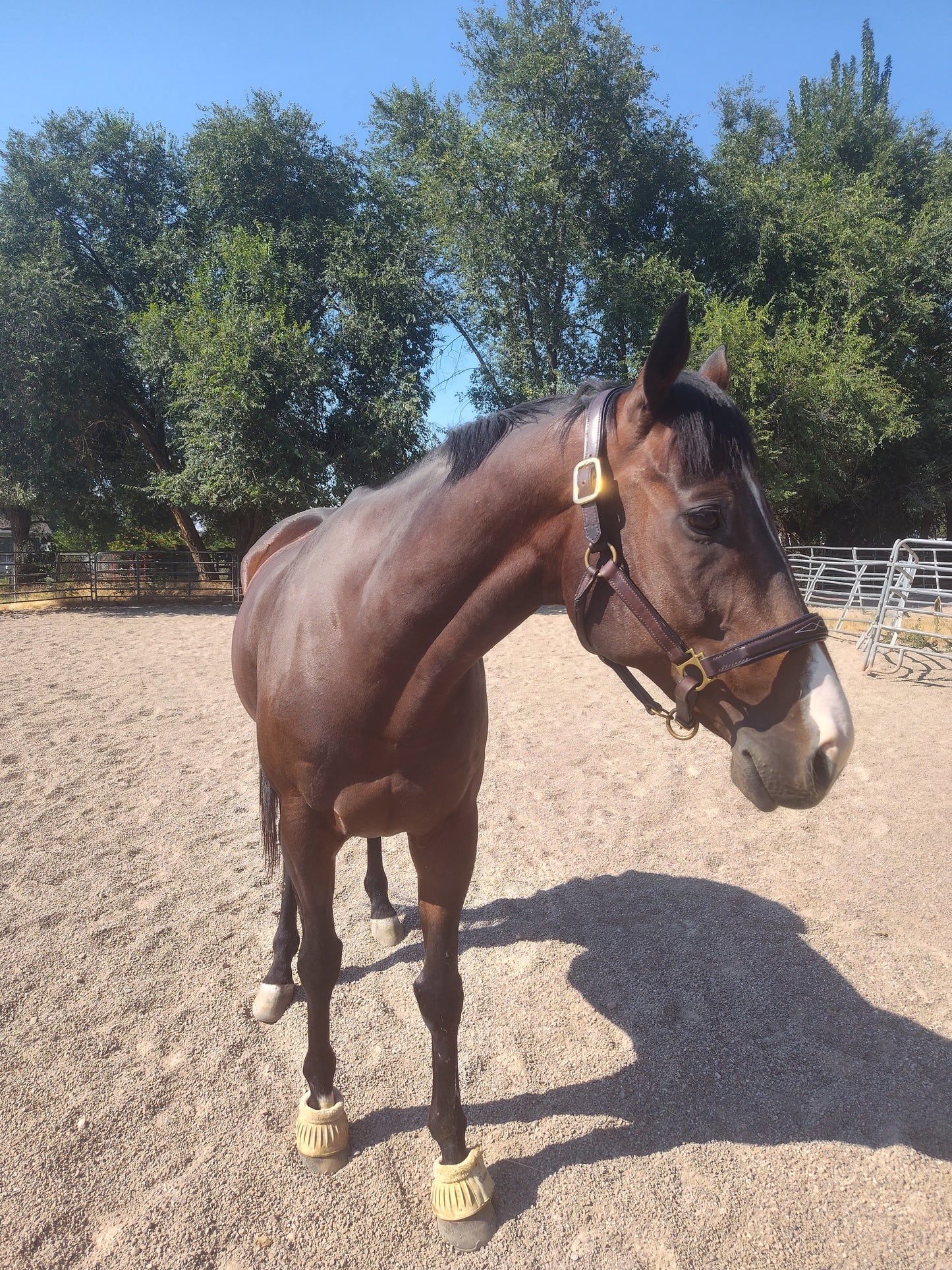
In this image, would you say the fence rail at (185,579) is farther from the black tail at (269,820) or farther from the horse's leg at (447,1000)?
the horse's leg at (447,1000)

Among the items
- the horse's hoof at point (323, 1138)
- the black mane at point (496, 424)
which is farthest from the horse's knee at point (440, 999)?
the black mane at point (496, 424)

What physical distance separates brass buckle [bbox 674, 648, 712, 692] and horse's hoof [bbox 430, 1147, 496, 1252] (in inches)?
62.5

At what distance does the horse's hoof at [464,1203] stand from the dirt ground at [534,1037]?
0.17 feet

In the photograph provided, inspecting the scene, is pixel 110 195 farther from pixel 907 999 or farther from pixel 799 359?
pixel 907 999

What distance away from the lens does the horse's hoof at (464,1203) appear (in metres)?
1.81

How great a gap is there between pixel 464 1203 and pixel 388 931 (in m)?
1.43

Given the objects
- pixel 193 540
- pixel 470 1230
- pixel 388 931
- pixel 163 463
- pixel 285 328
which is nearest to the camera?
pixel 470 1230

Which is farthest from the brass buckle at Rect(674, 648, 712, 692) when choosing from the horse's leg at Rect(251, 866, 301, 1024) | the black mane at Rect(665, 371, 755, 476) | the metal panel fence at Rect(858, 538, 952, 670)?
the metal panel fence at Rect(858, 538, 952, 670)

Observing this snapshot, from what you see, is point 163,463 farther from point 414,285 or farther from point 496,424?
point 496,424

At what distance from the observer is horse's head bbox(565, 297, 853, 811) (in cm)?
128

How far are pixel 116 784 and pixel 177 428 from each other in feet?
52.8

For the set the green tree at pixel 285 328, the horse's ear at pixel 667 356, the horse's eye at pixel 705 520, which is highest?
the green tree at pixel 285 328

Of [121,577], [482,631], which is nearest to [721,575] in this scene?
[482,631]

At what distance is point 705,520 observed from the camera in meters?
1.30
